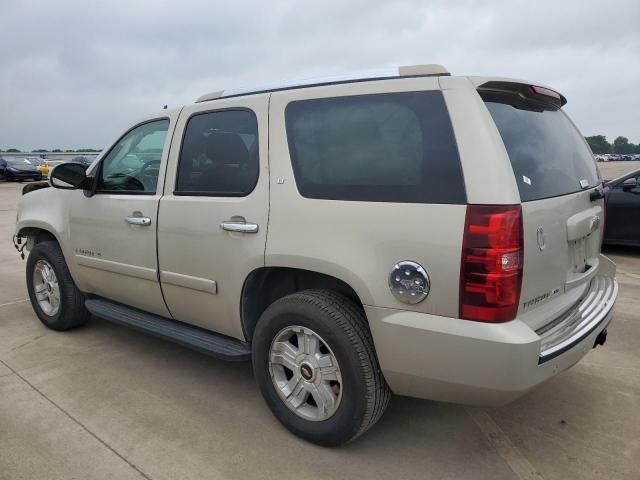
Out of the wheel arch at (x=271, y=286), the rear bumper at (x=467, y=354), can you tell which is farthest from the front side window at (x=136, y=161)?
the rear bumper at (x=467, y=354)

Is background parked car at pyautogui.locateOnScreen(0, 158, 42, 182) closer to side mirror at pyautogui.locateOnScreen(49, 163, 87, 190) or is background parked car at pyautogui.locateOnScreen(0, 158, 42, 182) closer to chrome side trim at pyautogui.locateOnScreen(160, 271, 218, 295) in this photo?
side mirror at pyautogui.locateOnScreen(49, 163, 87, 190)

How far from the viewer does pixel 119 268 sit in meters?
3.69

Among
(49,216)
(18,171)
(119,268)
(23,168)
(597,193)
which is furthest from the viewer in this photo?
(23,168)

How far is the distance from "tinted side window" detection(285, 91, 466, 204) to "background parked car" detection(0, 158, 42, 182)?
29.0 meters

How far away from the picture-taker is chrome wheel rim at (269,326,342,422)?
8.69 feet

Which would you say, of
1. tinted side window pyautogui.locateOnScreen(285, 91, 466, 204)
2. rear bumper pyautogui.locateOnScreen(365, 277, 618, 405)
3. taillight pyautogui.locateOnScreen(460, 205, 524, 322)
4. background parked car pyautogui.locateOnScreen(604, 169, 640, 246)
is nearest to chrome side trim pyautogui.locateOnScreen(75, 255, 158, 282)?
tinted side window pyautogui.locateOnScreen(285, 91, 466, 204)

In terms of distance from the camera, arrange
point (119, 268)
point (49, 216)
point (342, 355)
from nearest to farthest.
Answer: point (342, 355) < point (119, 268) < point (49, 216)

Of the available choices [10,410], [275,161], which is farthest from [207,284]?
[10,410]

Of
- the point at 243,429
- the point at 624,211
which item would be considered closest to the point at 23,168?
the point at 624,211

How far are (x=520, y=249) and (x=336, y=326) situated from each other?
92cm

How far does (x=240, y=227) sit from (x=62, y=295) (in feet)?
7.56

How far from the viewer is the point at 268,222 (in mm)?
2779

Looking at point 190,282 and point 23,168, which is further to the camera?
point 23,168

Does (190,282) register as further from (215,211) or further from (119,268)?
(119,268)
